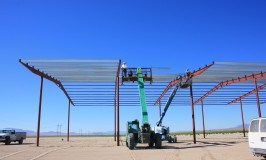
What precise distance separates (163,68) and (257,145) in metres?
19.0

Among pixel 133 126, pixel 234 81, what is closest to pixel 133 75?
pixel 133 126

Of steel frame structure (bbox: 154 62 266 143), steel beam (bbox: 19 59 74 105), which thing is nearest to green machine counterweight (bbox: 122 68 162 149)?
steel frame structure (bbox: 154 62 266 143)

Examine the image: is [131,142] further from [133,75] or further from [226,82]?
[226,82]

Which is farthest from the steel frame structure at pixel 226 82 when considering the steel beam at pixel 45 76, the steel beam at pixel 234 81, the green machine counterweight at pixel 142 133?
the steel beam at pixel 45 76

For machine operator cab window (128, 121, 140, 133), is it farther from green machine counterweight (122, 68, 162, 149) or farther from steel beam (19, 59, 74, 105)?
steel beam (19, 59, 74, 105)

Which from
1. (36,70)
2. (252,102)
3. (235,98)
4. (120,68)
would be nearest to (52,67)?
(36,70)

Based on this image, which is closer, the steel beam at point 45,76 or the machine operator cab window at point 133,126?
the machine operator cab window at point 133,126

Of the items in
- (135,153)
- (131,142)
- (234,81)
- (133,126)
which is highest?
(234,81)

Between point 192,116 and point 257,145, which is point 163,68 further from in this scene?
point 257,145

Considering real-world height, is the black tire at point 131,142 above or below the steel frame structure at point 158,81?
below

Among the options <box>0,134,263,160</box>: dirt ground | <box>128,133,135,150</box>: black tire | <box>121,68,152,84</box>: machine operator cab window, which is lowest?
<box>0,134,263,160</box>: dirt ground

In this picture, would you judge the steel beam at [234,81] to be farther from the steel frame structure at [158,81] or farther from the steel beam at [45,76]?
the steel beam at [45,76]

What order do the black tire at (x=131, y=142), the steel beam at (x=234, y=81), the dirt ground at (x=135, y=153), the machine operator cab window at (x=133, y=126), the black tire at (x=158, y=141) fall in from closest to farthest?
the dirt ground at (x=135, y=153), the black tire at (x=131, y=142), the black tire at (x=158, y=141), the machine operator cab window at (x=133, y=126), the steel beam at (x=234, y=81)

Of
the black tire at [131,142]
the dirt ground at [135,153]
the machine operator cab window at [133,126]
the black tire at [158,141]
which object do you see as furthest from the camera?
the machine operator cab window at [133,126]
